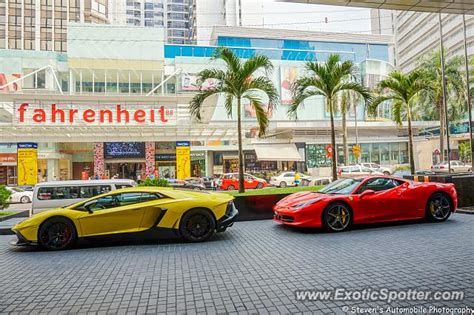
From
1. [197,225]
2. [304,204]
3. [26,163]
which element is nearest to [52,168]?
[26,163]

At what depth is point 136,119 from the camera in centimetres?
2556

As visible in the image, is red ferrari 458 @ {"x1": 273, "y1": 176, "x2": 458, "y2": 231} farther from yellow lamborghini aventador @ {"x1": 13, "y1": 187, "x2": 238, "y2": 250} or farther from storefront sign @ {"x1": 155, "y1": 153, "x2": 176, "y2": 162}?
storefront sign @ {"x1": 155, "y1": 153, "x2": 176, "y2": 162}

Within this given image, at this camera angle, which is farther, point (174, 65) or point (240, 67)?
point (174, 65)

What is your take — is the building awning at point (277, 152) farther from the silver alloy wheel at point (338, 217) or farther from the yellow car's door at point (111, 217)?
the yellow car's door at point (111, 217)

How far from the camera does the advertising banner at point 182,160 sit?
26.8 m

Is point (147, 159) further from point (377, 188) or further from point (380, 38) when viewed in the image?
point (380, 38)

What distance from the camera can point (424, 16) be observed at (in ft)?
234

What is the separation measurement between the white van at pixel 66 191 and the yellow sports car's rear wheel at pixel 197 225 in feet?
13.8

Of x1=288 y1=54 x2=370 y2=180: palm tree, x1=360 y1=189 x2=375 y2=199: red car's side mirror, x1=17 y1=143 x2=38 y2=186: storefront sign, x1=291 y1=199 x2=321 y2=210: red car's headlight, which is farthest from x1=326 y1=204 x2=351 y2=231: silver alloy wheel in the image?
x1=17 y1=143 x2=38 y2=186: storefront sign

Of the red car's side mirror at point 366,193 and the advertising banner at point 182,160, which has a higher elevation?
the advertising banner at point 182,160

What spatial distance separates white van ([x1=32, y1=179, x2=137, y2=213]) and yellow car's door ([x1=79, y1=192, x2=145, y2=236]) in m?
3.50

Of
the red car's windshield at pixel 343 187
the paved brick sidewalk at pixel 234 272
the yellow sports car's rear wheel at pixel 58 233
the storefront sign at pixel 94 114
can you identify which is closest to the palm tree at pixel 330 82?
the red car's windshield at pixel 343 187

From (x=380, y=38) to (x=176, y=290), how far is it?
72555 mm

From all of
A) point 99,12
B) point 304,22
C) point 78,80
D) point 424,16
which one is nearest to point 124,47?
point 78,80
